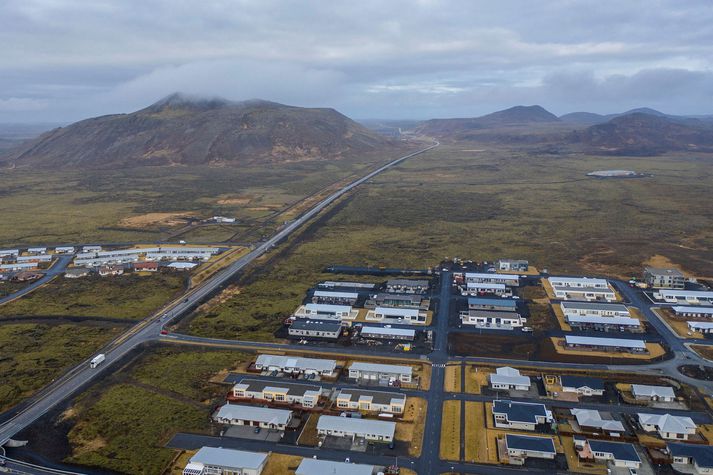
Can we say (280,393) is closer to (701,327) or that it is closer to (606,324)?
(606,324)

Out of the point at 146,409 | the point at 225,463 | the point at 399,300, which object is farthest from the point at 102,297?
the point at 225,463

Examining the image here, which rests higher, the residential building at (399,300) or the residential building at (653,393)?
the residential building at (399,300)

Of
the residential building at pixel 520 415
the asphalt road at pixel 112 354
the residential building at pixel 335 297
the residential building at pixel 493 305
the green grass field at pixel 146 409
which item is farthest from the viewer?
the residential building at pixel 335 297

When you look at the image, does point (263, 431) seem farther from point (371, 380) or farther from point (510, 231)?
point (510, 231)

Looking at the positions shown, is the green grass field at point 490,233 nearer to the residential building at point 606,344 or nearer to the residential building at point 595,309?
the residential building at point 595,309

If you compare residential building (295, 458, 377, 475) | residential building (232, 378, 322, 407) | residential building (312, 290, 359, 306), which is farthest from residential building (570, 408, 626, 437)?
residential building (312, 290, 359, 306)

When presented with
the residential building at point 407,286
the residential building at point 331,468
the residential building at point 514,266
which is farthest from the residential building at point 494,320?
the residential building at point 331,468
